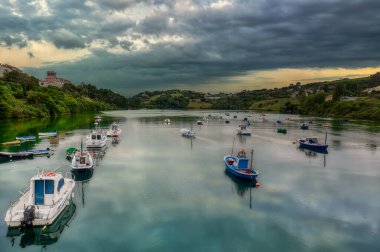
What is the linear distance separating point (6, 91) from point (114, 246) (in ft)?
447

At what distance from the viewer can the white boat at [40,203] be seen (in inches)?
1090

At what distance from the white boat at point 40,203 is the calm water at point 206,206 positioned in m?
1.22

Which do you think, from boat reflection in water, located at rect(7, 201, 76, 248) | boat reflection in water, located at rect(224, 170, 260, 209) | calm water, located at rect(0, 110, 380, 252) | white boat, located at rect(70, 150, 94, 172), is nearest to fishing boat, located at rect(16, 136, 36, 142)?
calm water, located at rect(0, 110, 380, 252)

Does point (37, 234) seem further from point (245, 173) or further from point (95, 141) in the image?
point (95, 141)

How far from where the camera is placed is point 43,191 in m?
30.5

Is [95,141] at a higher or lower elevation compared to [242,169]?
higher

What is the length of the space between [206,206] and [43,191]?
16.8 m

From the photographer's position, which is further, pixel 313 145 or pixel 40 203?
pixel 313 145

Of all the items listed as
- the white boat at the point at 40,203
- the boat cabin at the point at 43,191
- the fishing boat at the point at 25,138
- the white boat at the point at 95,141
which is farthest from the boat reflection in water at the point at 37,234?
the fishing boat at the point at 25,138

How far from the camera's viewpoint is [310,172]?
54625mm

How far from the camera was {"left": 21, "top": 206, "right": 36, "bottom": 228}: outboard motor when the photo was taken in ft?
90.1

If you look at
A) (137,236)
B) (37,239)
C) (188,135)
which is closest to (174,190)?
(137,236)

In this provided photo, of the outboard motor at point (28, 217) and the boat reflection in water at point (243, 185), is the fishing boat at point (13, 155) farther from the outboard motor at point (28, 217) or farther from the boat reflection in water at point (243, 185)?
the boat reflection in water at point (243, 185)

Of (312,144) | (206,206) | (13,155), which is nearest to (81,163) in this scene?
(13,155)
